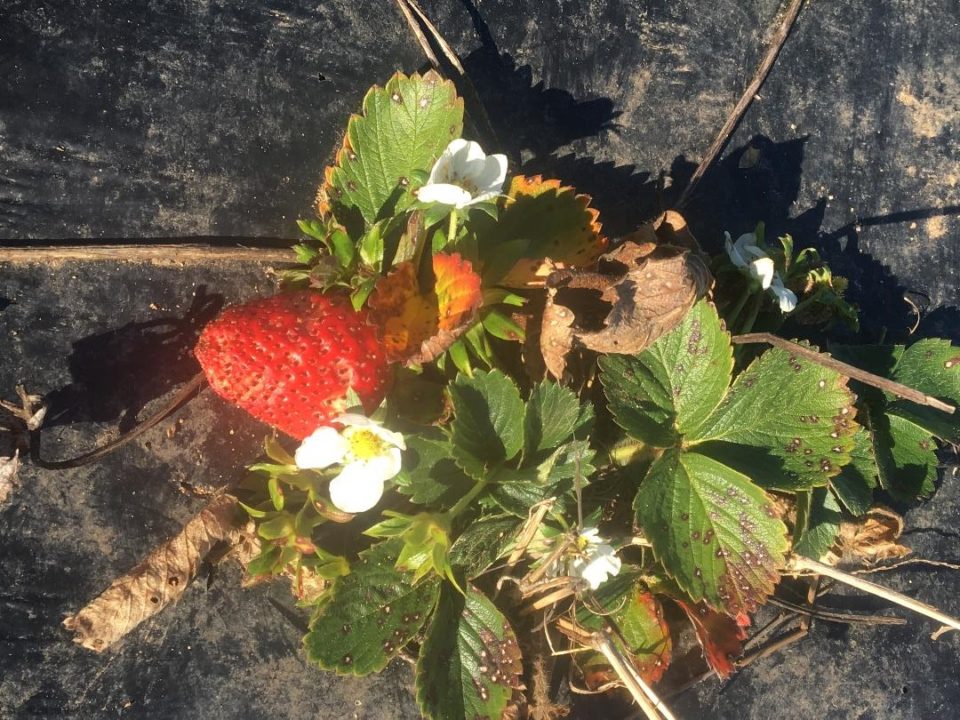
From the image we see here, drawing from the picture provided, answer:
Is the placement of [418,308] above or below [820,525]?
above

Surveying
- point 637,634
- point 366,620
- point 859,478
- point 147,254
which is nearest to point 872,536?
point 859,478

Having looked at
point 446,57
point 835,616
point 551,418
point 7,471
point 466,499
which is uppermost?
point 446,57

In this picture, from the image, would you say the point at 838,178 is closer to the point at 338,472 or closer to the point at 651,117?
the point at 651,117

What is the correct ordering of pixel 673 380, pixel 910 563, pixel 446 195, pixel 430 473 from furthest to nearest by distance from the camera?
pixel 910 563 → pixel 673 380 → pixel 430 473 → pixel 446 195

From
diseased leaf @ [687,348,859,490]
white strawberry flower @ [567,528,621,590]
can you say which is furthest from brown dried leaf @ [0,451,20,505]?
diseased leaf @ [687,348,859,490]

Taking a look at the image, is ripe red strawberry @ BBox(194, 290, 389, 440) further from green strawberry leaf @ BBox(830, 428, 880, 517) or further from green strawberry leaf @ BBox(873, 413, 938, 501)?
green strawberry leaf @ BBox(873, 413, 938, 501)

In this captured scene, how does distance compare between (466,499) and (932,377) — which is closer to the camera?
(466,499)

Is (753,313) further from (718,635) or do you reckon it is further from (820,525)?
(718,635)
